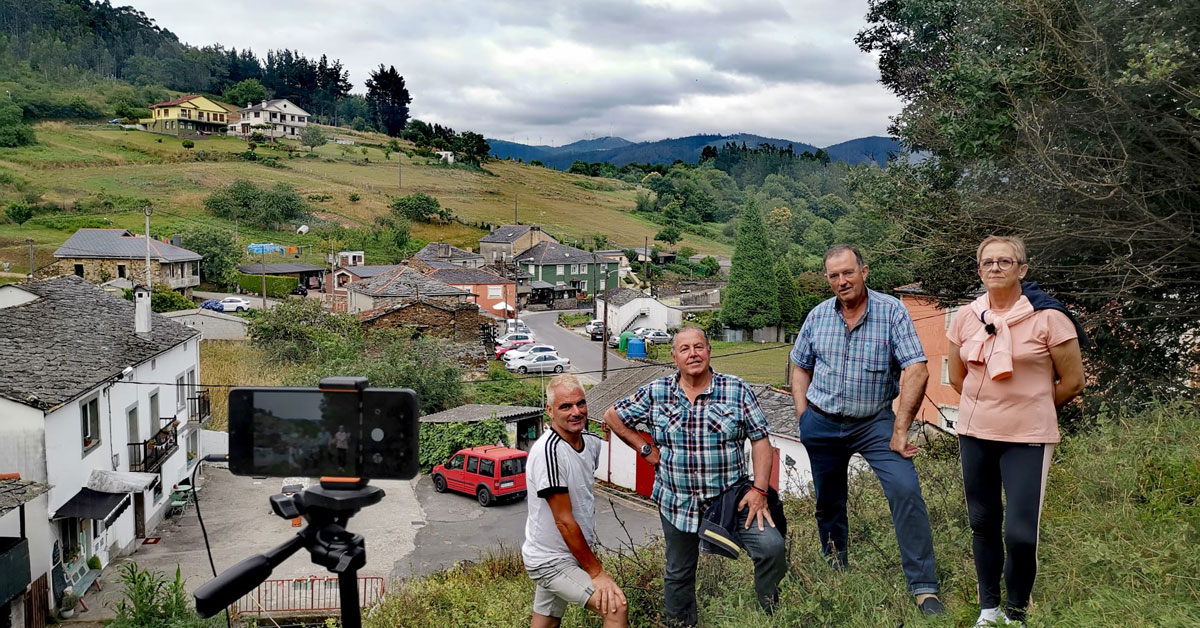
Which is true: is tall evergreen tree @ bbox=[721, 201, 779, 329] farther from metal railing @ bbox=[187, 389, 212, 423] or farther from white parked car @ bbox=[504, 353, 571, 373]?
metal railing @ bbox=[187, 389, 212, 423]

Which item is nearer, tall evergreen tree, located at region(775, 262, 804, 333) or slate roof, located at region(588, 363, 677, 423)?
slate roof, located at region(588, 363, 677, 423)

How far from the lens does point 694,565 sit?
14.2 feet

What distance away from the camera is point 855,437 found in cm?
431

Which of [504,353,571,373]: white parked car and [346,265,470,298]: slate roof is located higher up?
[346,265,470,298]: slate roof

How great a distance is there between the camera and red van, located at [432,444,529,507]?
21234mm

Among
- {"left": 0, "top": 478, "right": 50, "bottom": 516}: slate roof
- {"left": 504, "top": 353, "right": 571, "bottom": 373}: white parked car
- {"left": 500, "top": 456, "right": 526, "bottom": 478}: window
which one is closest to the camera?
{"left": 0, "top": 478, "right": 50, "bottom": 516}: slate roof

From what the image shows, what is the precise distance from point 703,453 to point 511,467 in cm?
Answer: 1787

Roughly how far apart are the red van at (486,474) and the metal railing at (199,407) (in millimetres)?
6693

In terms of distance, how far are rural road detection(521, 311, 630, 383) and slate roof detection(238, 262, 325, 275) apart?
16032 mm

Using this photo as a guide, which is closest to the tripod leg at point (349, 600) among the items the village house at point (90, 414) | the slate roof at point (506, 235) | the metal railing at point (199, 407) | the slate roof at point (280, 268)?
the village house at point (90, 414)

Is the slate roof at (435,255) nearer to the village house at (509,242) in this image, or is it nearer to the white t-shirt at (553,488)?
the village house at (509,242)

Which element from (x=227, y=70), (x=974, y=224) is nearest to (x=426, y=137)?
(x=227, y=70)

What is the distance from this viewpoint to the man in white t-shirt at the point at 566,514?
3848 millimetres

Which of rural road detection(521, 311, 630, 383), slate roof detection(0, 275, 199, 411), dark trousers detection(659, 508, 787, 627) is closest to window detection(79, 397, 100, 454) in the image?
slate roof detection(0, 275, 199, 411)
